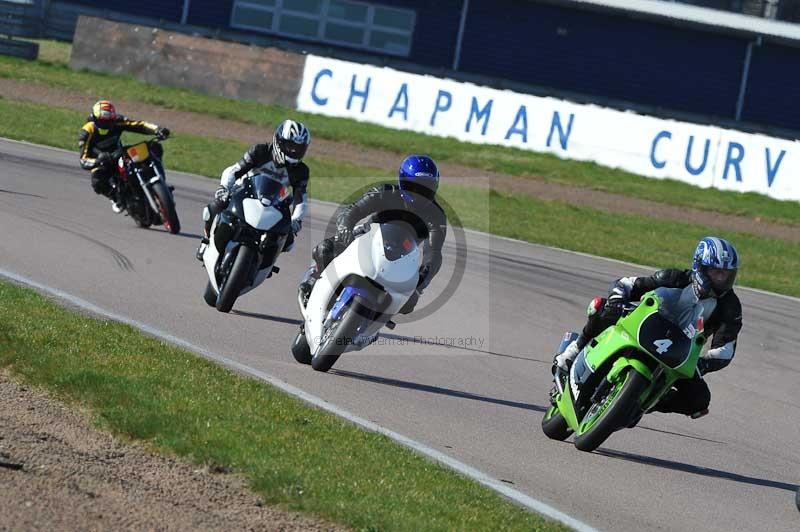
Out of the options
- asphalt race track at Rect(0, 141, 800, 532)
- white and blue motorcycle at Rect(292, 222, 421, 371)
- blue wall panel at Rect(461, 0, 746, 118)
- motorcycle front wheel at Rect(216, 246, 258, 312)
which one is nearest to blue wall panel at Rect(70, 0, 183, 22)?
blue wall panel at Rect(461, 0, 746, 118)

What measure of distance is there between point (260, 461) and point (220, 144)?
2020 centimetres

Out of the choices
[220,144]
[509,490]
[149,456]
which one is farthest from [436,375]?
[220,144]

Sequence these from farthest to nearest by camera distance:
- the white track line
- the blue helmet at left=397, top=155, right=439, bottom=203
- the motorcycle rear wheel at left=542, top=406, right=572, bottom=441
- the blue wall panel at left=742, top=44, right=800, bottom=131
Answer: the blue wall panel at left=742, top=44, right=800, bottom=131 → the blue helmet at left=397, top=155, right=439, bottom=203 → the motorcycle rear wheel at left=542, top=406, right=572, bottom=441 → the white track line

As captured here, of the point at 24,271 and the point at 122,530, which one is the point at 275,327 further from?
the point at 122,530

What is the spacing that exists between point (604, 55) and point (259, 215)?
3062 centimetres

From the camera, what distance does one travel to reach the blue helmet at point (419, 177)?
30.9ft

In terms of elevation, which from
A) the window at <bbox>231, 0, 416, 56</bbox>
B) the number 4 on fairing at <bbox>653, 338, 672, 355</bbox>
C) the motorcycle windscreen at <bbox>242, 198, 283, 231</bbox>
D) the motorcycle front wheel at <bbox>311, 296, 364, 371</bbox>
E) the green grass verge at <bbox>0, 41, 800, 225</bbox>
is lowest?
the motorcycle front wheel at <bbox>311, 296, 364, 371</bbox>

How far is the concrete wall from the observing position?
99.0 feet

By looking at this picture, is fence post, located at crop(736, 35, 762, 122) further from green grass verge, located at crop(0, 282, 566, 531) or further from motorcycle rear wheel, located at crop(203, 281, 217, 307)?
green grass verge, located at crop(0, 282, 566, 531)

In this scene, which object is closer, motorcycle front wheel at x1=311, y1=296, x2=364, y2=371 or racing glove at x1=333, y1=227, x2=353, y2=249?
motorcycle front wheel at x1=311, y1=296, x2=364, y2=371

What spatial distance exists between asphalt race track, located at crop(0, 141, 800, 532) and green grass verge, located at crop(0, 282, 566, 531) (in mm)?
563

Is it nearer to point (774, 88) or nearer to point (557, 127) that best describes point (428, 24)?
point (774, 88)

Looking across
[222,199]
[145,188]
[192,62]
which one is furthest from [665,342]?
[192,62]

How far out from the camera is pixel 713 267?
Result: 7.87m
